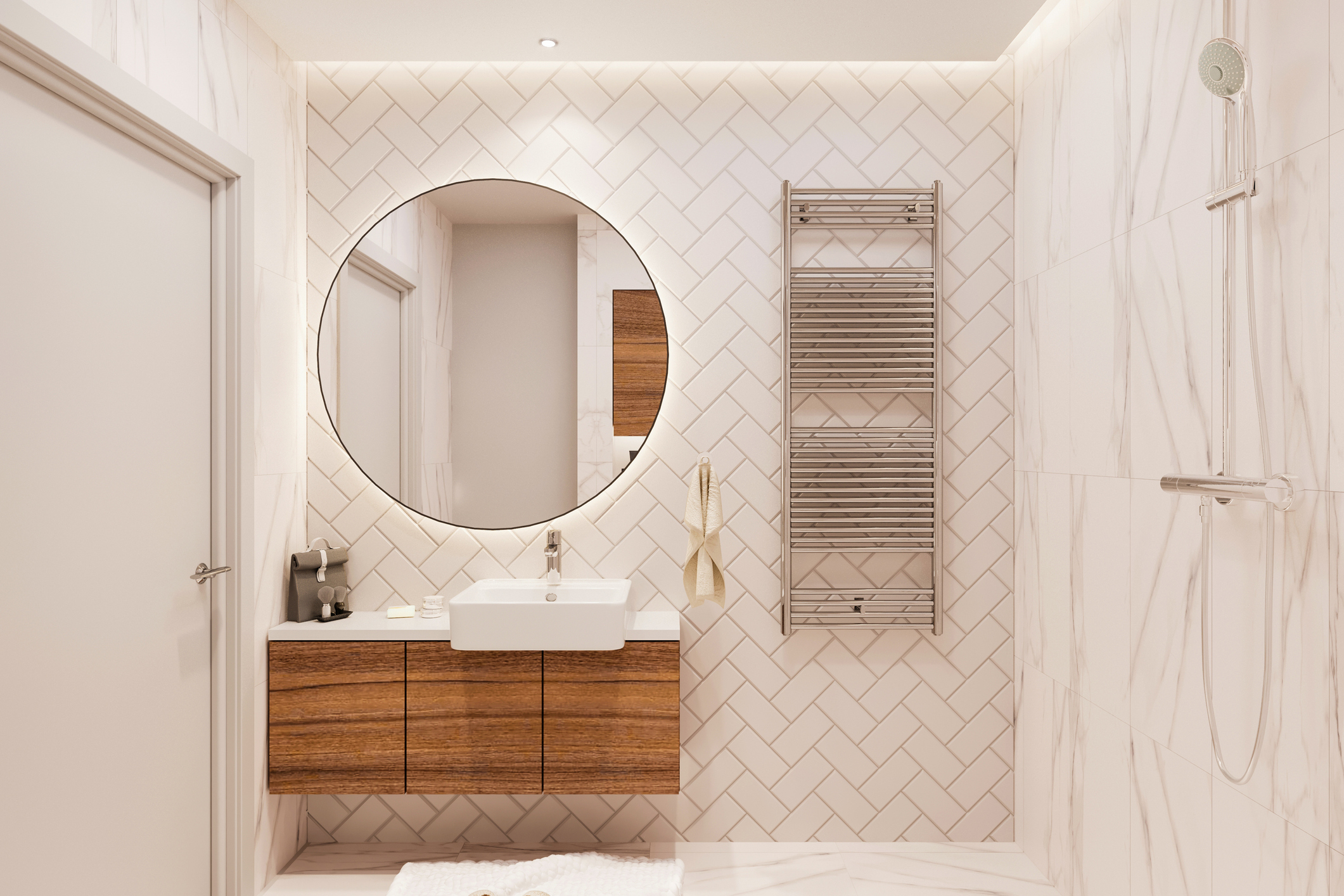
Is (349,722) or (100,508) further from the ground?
(100,508)

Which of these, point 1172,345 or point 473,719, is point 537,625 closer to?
point 473,719

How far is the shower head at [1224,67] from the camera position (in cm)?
139

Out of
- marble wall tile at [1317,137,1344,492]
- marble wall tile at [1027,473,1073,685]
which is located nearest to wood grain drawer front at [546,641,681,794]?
marble wall tile at [1027,473,1073,685]

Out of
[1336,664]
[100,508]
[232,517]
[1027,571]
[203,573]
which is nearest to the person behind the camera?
[1336,664]

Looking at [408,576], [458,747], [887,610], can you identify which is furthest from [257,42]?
[887,610]

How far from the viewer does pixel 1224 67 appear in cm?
140

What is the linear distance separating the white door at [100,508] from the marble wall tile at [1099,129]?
235 centimetres

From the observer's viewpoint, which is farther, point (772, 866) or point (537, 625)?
point (772, 866)

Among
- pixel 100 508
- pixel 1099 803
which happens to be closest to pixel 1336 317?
pixel 1099 803

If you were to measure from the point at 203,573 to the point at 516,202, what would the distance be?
144 centimetres

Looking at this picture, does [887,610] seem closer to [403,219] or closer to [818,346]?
[818,346]

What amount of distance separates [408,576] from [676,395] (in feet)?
3.51

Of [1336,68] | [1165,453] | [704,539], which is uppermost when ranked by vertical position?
[1336,68]

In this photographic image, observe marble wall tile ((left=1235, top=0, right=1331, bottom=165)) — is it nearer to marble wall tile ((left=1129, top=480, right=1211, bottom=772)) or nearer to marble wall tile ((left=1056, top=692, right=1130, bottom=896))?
marble wall tile ((left=1129, top=480, right=1211, bottom=772))
